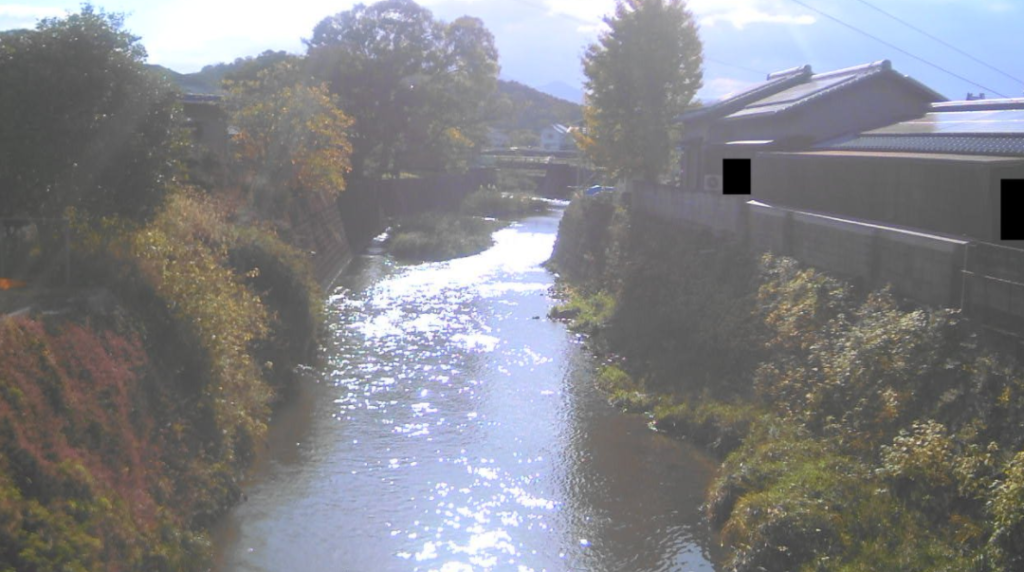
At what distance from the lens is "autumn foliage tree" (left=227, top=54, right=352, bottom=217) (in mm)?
29594

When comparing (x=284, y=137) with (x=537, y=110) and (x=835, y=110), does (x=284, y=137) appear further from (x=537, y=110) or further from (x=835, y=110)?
(x=537, y=110)

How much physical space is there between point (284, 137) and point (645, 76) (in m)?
11.3

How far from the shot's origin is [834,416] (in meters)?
12.2

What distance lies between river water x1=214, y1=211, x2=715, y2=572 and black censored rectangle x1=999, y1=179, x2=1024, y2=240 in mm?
5070

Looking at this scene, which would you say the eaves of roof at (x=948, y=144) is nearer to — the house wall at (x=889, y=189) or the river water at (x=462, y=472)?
the house wall at (x=889, y=189)

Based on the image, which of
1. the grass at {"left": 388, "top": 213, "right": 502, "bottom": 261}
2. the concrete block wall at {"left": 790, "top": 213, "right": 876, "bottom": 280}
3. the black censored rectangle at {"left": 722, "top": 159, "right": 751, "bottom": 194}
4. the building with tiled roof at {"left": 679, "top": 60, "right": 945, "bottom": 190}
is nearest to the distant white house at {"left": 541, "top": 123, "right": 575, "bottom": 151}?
the grass at {"left": 388, "top": 213, "right": 502, "bottom": 261}

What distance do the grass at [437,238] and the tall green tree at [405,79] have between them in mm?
4561

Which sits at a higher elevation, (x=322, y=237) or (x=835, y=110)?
(x=835, y=110)

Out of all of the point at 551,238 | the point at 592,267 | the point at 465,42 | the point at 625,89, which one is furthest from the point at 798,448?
the point at 465,42

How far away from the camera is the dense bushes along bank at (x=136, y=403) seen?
808 centimetres

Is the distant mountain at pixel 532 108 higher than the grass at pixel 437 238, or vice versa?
the distant mountain at pixel 532 108

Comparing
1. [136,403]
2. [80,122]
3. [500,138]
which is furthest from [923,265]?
[500,138]

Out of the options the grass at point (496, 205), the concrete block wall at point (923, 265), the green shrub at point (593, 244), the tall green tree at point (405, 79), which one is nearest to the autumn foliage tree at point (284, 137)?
the green shrub at point (593, 244)

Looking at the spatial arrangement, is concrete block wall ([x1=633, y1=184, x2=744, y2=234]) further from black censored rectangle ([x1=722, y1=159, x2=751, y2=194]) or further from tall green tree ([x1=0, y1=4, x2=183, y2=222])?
tall green tree ([x1=0, y1=4, x2=183, y2=222])
